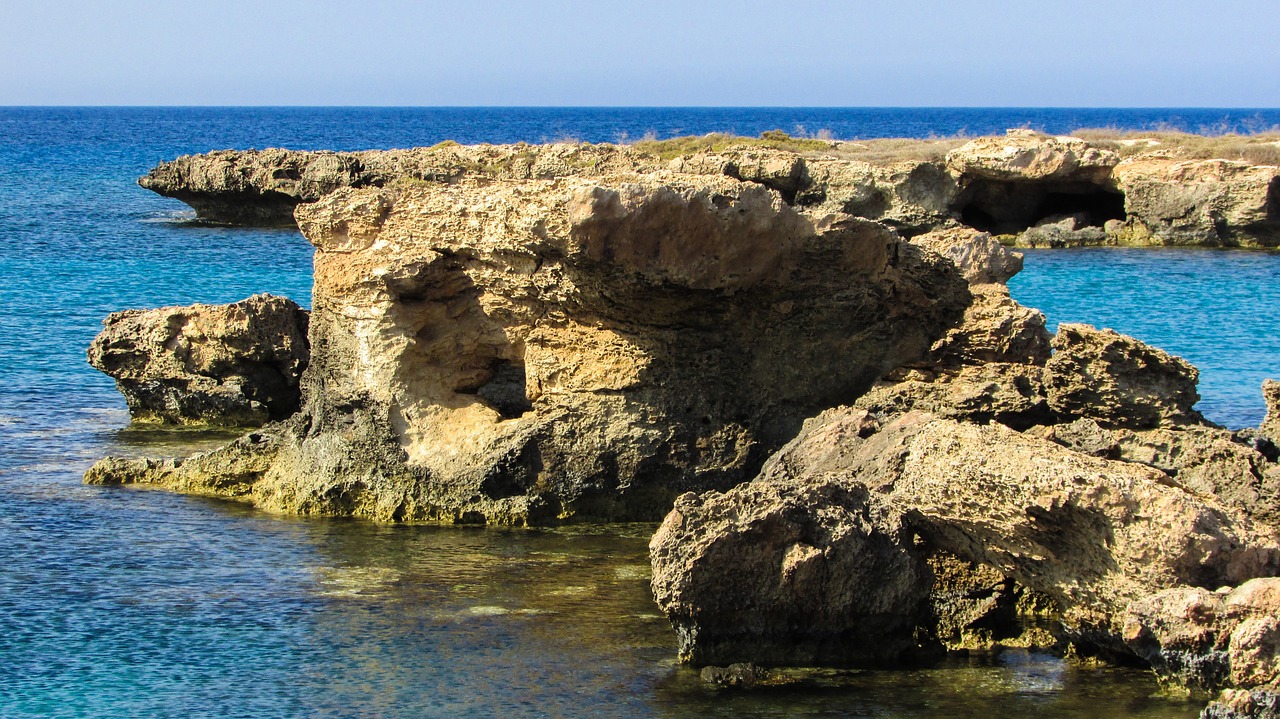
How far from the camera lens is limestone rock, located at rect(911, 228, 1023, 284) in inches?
505

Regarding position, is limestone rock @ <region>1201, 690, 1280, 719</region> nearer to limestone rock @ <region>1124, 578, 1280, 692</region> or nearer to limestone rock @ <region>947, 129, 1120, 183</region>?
limestone rock @ <region>1124, 578, 1280, 692</region>

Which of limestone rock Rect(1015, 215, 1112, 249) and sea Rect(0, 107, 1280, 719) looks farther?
limestone rock Rect(1015, 215, 1112, 249)

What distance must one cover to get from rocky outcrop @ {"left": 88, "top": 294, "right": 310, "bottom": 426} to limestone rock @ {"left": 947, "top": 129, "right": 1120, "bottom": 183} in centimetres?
2180

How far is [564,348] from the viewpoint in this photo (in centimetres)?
1111

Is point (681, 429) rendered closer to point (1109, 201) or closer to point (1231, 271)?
point (1231, 271)

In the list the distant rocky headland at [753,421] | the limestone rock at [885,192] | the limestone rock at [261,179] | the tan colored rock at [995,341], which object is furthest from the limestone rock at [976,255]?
the limestone rock at [261,179]

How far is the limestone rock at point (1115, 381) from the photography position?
10.8m

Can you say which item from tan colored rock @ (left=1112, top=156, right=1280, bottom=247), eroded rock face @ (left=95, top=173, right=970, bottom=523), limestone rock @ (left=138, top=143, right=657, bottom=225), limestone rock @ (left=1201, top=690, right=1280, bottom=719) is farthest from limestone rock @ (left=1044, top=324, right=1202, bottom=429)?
tan colored rock @ (left=1112, top=156, right=1280, bottom=247)

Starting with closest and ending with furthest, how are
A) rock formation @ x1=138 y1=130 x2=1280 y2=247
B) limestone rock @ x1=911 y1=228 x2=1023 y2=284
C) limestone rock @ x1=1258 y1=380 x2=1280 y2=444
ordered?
limestone rock @ x1=1258 y1=380 x2=1280 y2=444
limestone rock @ x1=911 y1=228 x2=1023 y2=284
rock formation @ x1=138 y1=130 x2=1280 y2=247

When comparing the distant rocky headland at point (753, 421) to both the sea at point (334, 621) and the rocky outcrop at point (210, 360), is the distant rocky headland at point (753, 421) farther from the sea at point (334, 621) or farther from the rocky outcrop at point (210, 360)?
the sea at point (334, 621)

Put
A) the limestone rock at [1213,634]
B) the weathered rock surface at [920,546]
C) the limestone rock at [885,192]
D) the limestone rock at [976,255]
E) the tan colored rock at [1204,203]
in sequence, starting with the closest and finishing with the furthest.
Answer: the limestone rock at [1213,634] < the weathered rock surface at [920,546] < the limestone rock at [976,255] < the limestone rock at [885,192] < the tan colored rock at [1204,203]

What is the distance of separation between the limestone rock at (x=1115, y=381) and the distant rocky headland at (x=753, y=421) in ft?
0.08

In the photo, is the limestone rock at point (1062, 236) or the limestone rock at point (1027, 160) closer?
the limestone rock at point (1027, 160)

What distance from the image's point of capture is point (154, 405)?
15.1 meters
